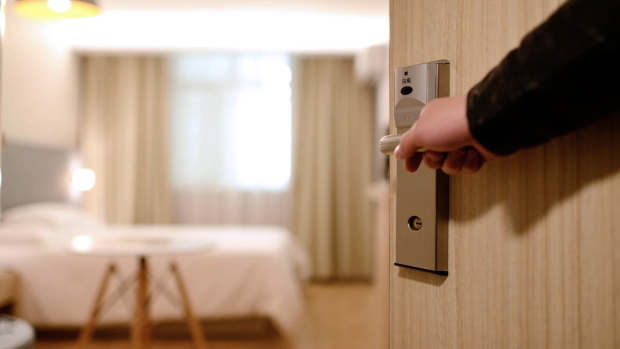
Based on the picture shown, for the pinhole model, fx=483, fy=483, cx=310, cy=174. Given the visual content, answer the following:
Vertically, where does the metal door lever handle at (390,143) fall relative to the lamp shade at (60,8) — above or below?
below

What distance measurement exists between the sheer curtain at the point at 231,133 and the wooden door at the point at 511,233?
4614 millimetres

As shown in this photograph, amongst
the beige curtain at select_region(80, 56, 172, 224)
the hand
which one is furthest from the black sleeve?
the beige curtain at select_region(80, 56, 172, 224)

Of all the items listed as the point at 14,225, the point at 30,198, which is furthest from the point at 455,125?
the point at 30,198

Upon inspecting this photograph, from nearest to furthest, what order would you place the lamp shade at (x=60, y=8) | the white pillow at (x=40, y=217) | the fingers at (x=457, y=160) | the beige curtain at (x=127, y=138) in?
the fingers at (x=457, y=160)
the lamp shade at (x=60, y=8)
the white pillow at (x=40, y=217)
the beige curtain at (x=127, y=138)

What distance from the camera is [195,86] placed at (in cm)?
520

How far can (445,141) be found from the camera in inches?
17.6

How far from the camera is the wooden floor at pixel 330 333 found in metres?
2.89

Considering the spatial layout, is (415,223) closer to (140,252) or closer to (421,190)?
(421,190)

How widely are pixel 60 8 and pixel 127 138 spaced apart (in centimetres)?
278

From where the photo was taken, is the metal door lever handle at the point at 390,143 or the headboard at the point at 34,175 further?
the headboard at the point at 34,175

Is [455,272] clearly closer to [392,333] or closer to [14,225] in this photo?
[392,333]

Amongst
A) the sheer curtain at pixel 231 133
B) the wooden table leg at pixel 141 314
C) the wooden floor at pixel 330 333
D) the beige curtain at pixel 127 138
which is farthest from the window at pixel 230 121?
the wooden table leg at pixel 141 314

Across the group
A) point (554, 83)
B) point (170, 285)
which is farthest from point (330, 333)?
point (554, 83)

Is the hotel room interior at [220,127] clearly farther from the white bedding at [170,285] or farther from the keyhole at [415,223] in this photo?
Answer: the keyhole at [415,223]
